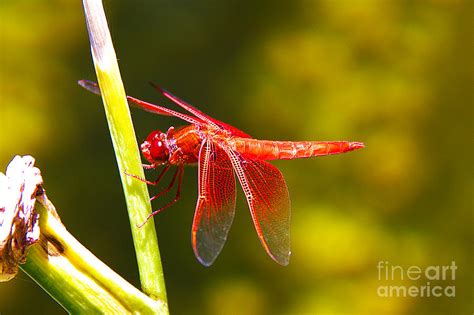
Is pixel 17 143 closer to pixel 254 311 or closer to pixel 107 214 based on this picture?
pixel 107 214

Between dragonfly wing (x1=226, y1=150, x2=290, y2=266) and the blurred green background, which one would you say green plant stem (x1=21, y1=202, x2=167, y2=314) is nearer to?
dragonfly wing (x1=226, y1=150, x2=290, y2=266)

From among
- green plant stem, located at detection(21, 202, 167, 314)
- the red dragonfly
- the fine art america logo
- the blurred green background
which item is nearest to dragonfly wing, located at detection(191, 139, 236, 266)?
the red dragonfly

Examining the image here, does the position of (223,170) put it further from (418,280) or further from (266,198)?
(418,280)

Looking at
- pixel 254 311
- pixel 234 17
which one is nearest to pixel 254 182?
pixel 254 311

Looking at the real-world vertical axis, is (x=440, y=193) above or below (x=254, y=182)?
below

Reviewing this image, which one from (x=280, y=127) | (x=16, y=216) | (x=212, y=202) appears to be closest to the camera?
(x=16, y=216)

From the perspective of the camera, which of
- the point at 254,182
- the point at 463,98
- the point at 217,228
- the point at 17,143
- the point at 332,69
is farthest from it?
the point at 463,98

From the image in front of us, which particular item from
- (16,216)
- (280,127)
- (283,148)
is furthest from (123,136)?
(280,127)
